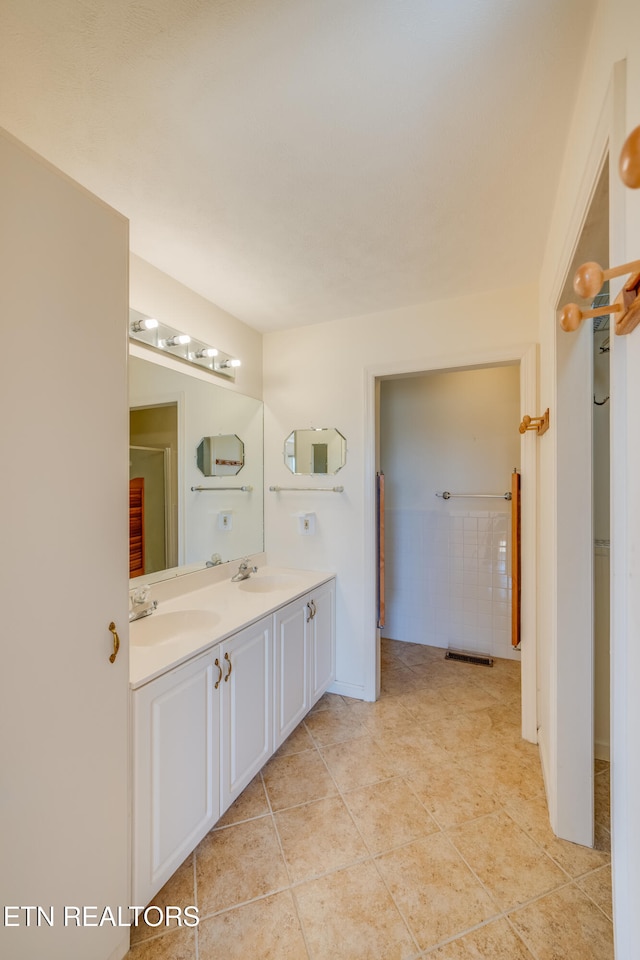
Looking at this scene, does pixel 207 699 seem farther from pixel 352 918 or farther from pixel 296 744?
pixel 296 744

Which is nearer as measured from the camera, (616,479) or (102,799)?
(616,479)

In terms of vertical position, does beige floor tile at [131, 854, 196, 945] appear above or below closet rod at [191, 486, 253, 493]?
below

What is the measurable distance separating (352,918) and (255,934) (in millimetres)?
310

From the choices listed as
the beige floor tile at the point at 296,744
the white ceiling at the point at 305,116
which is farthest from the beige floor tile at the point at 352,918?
the white ceiling at the point at 305,116

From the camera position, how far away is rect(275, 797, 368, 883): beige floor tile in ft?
4.62

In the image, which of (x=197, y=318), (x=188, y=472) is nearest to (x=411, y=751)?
(x=188, y=472)

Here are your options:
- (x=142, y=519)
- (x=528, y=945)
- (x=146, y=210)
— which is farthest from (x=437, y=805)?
(x=146, y=210)

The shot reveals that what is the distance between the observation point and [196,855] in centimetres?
146

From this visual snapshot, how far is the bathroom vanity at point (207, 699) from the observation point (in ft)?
4.01

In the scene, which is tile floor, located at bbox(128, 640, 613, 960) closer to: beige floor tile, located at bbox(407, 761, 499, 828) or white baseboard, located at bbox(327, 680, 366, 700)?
beige floor tile, located at bbox(407, 761, 499, 828)

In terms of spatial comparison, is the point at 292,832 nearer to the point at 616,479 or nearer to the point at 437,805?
the point at 437,805

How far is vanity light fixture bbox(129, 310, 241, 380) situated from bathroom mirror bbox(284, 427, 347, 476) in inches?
24.6

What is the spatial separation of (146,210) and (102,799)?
204 cm

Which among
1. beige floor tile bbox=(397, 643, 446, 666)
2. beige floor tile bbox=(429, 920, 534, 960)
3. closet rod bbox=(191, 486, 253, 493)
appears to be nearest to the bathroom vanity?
closet rod bbox=(191, 486, 253, 493)
